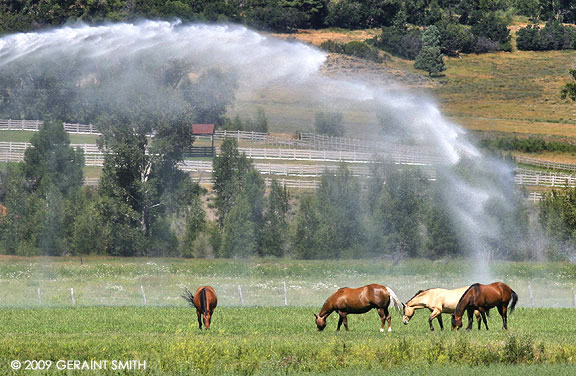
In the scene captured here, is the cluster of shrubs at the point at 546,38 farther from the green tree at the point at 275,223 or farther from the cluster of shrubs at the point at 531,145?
the green tree at the point at 275,223

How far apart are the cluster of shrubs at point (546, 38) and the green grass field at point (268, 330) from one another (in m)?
122

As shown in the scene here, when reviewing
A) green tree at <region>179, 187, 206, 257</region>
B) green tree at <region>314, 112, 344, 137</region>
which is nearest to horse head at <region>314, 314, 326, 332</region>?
green tree at <region>179, 187, 206, 257</region>

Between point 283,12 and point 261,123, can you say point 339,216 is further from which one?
point 283,12

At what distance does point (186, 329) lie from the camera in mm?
33281

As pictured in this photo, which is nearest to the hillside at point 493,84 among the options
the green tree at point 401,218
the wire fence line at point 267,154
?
the wire fence line at point 267,154

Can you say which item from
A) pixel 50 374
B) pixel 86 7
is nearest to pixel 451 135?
pixel 50 374

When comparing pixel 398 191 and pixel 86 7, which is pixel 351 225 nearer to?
pixel 398 191

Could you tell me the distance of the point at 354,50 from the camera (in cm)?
14862

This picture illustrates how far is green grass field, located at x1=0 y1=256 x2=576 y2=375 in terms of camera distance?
26688 millimetres

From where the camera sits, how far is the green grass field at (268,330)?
26.7 meters

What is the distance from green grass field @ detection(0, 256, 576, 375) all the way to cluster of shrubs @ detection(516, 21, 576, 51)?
122 meters

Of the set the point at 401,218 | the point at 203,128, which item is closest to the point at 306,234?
the point at 401,218

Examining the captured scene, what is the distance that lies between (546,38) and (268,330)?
154718 millimetres

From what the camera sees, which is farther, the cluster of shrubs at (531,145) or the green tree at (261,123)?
the cluster of shrubs at (531,145)
